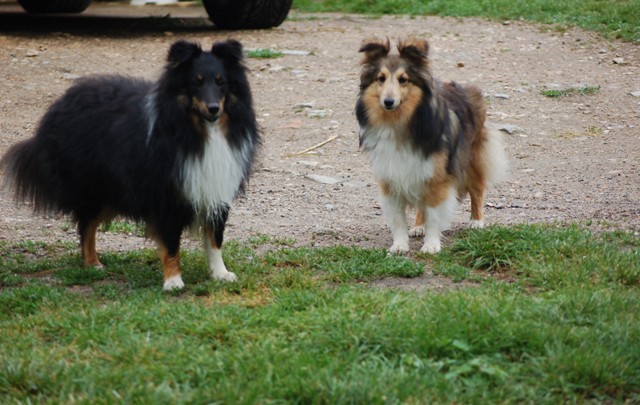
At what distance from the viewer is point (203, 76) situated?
529 cm

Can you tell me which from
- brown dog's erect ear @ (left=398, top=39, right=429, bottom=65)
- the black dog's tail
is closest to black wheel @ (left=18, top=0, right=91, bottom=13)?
the black dog's tail

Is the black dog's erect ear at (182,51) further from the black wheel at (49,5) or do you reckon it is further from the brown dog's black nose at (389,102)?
the black wheel at (49,5)

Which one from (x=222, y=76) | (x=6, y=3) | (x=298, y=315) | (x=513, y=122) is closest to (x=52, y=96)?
(x=513, y=122)

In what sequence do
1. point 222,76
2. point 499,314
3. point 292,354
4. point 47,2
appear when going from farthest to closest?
point 47,2, point 222,76, point 499,314, point 292,354

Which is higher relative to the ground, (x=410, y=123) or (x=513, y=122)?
(x=410, y=123)

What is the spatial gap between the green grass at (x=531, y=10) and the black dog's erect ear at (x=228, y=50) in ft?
31.6

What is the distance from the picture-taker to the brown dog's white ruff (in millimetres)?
6281

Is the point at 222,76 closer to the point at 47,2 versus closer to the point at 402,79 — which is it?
the point at 402,79

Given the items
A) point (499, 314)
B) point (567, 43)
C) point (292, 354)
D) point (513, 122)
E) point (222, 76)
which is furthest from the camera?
point (567, 43)

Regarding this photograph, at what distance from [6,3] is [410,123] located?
1432 cm

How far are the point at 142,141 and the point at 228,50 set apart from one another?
2.39 feet

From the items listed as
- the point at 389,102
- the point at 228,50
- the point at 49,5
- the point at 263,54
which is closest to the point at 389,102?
the point at 389,102

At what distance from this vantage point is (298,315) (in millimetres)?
4859

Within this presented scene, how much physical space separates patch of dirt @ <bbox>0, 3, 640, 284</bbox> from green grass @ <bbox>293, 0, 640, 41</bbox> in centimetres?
53
